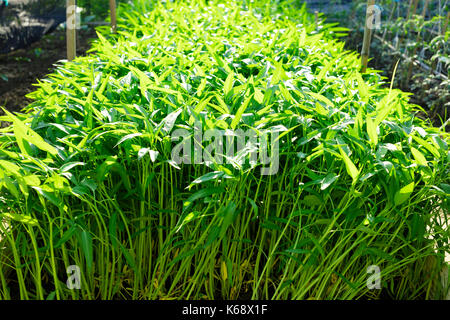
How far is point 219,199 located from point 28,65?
424 centimetres

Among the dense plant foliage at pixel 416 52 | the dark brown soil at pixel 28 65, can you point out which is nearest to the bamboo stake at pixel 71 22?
the dark brown soil at pixel 28 65

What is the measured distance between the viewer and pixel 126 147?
1.42m

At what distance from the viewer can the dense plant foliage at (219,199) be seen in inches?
53.9

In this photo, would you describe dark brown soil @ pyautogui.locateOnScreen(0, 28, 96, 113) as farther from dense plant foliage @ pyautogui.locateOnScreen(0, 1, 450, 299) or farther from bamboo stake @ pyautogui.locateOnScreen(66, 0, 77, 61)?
dense plant foliage @ pyautogui.locateOnScreen(0, 1, 450, 299)

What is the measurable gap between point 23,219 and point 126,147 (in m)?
0.33

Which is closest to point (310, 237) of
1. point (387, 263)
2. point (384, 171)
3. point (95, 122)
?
point (384, 171)

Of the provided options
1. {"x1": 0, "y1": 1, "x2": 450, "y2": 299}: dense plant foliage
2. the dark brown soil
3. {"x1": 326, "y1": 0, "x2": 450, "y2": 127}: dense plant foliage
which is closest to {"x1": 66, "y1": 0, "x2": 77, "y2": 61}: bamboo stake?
the dark brown soil

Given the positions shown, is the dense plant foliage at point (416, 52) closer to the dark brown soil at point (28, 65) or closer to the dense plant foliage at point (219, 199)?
the dense plant foliage at point (219, 199)

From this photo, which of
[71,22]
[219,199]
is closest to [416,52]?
[71,22]

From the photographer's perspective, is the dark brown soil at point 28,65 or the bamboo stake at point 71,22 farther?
the dark brown soil at point 28,65

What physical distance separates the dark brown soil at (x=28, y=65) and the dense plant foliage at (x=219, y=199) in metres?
2.45

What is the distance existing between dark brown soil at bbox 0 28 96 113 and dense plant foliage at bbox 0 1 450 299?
96.5 inches

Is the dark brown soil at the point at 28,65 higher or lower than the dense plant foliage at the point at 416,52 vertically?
lower
